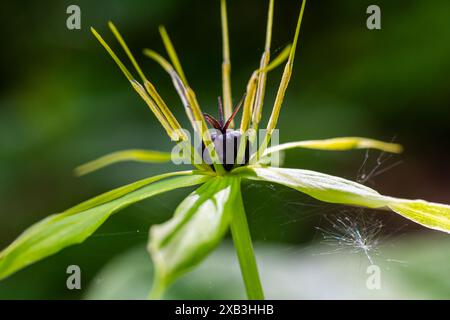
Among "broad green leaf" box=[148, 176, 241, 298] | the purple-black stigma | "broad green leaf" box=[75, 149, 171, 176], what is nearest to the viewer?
"broad green leaf" box=[148, 176, 241, 298]

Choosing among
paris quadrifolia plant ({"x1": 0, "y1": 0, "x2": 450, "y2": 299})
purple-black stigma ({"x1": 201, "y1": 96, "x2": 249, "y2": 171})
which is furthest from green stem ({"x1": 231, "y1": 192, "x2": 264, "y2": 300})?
purple-black stigma ({"x1": 201, "y1": 96, "x2": 249, "y2": 171})

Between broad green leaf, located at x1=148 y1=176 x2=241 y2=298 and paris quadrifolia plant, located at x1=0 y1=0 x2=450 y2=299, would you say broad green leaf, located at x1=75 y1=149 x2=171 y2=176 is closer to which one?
paris quadrifolia plant, located at x1=0 y1=0 x2=450 y2=299

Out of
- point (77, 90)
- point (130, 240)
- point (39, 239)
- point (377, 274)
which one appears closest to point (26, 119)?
point (77, 90)

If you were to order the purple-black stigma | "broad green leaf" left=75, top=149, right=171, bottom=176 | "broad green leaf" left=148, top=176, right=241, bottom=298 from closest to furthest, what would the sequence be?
"broad green leaf" left=148, top=176, right=241, bottom=298, "broad green leaf" left=75, top=149, right=171, bottom=176, the purple-black stigma

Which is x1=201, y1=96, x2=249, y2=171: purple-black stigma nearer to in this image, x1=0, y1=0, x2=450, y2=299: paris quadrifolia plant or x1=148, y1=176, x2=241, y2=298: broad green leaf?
x1=0, y1=0, x2=450, y2=299: paris quadrifolia plant

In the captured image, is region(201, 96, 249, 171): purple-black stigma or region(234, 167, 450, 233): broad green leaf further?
region(201, 96, 249, 171): purple-black stigma

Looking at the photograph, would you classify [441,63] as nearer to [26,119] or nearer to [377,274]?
[377,274]

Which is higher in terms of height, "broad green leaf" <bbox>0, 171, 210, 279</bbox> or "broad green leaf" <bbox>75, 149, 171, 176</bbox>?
"broad green leaf" <bbox>75, 149, 171, 176</bbox>
